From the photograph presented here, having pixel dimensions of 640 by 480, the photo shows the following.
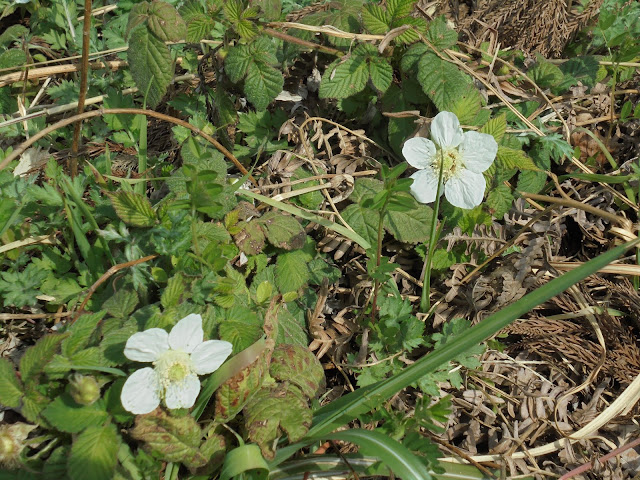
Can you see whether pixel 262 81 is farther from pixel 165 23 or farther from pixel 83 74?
pixel 83 74

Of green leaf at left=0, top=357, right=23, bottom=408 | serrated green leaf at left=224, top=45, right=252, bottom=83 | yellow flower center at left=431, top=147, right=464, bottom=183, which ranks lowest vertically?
green leaf at left=0, top=357, right=23, bottom=408

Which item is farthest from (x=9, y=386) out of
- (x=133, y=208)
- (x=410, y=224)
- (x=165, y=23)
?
(x=410, y=224)

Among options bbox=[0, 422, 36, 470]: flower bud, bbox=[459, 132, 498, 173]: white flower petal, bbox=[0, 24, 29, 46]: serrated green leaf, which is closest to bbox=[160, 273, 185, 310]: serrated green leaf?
bbox=[0, 422, 36, 470]: flower bud

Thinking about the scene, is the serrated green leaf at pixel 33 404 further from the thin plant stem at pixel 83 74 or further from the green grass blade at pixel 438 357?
the thin plant stem at pixel 83 74

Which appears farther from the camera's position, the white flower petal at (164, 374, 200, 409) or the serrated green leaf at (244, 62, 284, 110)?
the serrated green leaf at (244, 62, 284, 110)

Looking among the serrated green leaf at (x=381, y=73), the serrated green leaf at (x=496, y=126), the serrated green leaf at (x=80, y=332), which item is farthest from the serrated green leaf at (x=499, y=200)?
the serrated green leaf at (x=80, y=332)

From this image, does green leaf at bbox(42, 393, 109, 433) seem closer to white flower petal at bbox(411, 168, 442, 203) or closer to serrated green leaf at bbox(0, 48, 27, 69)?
white flower petal at bbox(411, 168, 442, 203)

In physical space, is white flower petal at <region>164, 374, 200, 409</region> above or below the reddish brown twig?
below

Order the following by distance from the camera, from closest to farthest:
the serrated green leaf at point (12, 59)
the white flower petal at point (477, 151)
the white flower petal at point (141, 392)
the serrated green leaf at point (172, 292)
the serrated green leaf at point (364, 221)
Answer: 1. the white flower petal at point (141, 392)
2. the serrated green leaf at point (172, 292)
3. the white flower petal at point (477, 151)
4. the serrated green leaf at point (364, 221)
5. the serrated green leaf at point (12, 59)
